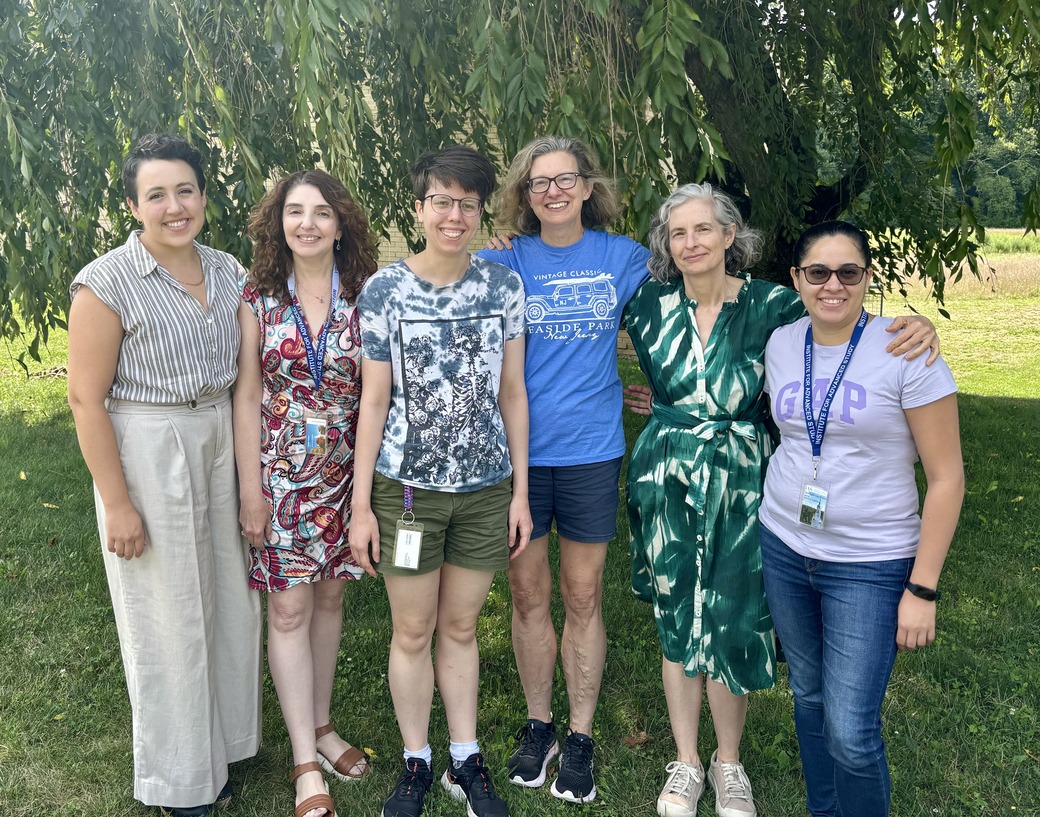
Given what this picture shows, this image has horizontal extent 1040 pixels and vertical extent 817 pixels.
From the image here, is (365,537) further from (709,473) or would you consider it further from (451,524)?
(709,473)

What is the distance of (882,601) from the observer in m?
2.11

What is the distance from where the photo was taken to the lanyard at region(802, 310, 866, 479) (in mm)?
2125

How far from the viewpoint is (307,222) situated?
8.20 ft

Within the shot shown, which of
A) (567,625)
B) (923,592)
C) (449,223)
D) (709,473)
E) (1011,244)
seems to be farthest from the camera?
(1011,244)

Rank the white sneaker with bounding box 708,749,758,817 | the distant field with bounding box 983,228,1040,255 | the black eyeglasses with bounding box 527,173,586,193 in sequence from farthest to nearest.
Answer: the distant field with bounding box 983,228,1040,255
the white sneaker with bounding box 708,749,758,817
the black eyeglasses with bounding box 527,173,586,193

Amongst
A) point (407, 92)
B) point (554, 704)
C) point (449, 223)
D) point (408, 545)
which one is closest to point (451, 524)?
point (408, 545)

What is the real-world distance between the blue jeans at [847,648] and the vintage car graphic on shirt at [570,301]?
2.67 ft

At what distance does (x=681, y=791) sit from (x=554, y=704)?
72cm

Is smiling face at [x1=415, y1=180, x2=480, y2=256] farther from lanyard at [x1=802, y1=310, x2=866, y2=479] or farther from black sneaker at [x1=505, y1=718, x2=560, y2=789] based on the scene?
black sneaker at [x1=505, y1=718, x2=560, y2=789]

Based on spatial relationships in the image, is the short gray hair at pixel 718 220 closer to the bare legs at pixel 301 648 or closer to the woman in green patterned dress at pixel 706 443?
the woman in green patterned dress at pixel 706 443

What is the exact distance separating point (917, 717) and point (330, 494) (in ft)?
7.34

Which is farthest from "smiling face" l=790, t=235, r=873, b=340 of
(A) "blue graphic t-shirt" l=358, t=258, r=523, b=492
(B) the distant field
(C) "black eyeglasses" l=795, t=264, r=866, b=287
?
(B) the distant field

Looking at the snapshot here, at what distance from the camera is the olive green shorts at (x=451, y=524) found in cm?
248

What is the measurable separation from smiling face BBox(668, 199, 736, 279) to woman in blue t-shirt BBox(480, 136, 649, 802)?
0.25 m
